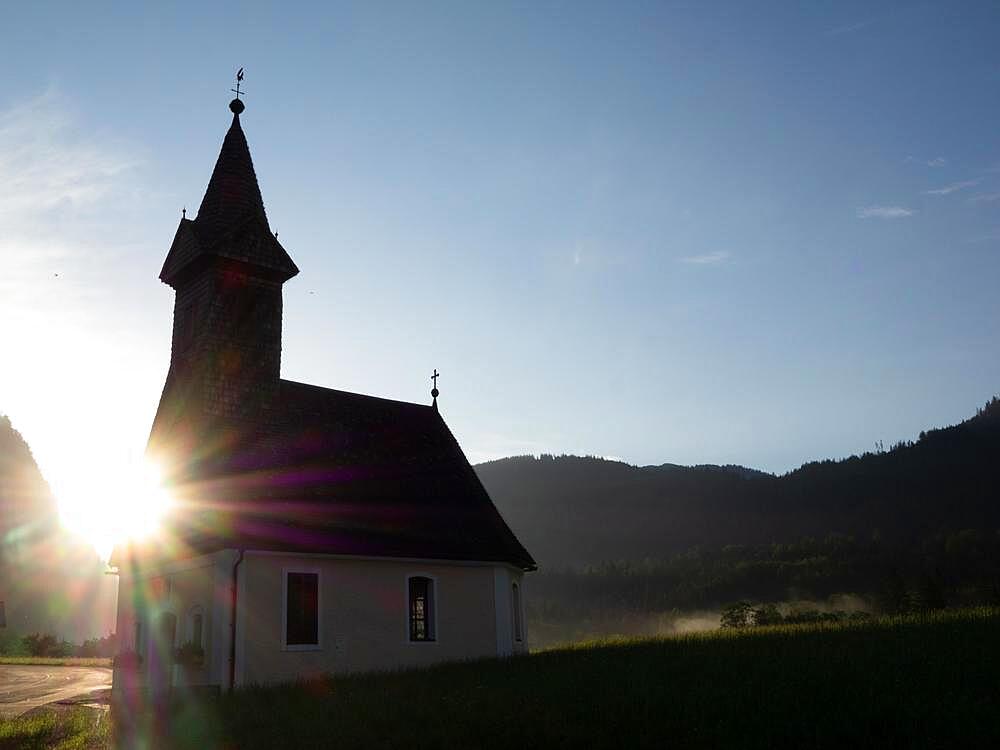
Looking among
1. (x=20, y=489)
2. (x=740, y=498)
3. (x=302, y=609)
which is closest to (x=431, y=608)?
(x=302, y=609)

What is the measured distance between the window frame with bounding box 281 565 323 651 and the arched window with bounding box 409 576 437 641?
2898 mm

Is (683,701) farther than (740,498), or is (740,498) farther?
(740,498)

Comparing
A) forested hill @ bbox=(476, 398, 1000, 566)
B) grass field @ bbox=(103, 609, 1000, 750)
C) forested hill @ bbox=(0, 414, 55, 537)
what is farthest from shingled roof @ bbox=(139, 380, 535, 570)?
forested hill @ bbox=(476, 398, 1000, 566)

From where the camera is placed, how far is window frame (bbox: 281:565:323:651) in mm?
21562

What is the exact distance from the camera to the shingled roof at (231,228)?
26094 millimetres

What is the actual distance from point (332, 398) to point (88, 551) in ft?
302

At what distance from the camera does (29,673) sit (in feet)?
114

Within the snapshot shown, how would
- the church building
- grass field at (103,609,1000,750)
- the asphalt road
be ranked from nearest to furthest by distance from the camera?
grass field at (103,609,1000,750) < the church building < the asphalt road

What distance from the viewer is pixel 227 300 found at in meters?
25.9

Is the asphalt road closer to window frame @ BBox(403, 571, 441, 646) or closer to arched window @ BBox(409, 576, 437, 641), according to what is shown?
window frame @ BBox(403, 571, 441, 646)

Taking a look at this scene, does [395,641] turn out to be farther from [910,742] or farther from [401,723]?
[910,742]

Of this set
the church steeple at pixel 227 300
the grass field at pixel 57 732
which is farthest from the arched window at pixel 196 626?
the church steeple at pixel 227 300

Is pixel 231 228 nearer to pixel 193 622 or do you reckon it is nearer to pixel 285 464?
pixel 285 464

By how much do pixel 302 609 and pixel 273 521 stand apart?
2341mm
